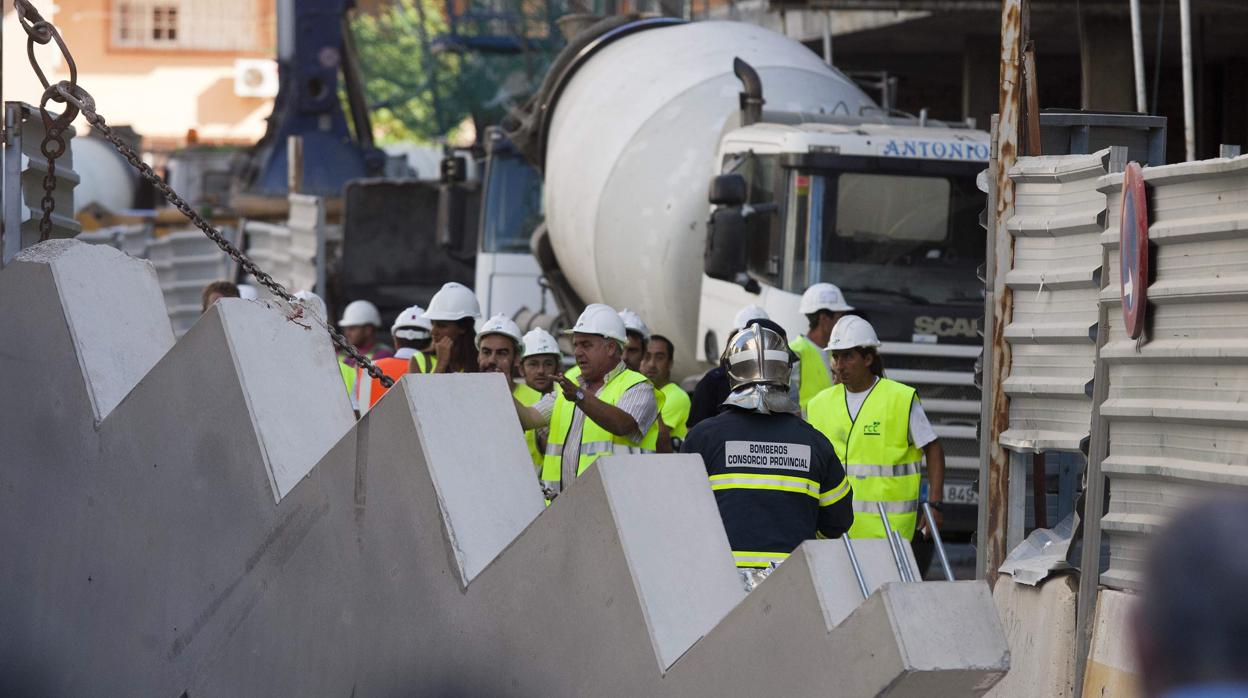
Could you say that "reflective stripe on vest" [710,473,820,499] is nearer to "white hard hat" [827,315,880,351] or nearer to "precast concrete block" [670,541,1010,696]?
"precast concrete block" [670,541,1010,696]

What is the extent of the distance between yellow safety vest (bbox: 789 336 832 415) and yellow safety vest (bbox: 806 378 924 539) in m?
1.05

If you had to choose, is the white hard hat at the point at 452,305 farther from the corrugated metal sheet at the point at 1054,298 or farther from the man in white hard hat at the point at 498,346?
the corrugated metal sheet at the point at 1054,298

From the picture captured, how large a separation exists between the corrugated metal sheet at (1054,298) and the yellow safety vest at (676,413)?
2.37 m

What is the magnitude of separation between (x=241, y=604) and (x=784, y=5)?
14.3 metres

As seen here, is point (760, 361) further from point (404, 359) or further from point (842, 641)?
point (404, 359)

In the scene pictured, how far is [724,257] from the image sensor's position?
11.1 m

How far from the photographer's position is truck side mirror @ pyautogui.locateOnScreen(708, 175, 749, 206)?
11.0 meters

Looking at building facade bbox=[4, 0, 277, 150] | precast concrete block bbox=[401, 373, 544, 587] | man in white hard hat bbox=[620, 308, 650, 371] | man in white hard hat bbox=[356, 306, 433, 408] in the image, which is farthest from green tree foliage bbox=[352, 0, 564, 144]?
precast concrete block bbox=[401, 373, 544, 587]

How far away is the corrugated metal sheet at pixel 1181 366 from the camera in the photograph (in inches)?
200

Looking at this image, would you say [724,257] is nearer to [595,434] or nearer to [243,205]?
[595,434]

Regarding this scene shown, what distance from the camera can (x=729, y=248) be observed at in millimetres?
11023

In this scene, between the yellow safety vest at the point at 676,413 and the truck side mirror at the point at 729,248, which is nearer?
the yellow safety vest at the point at 676,413

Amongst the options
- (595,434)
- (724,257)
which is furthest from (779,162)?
(595,434)

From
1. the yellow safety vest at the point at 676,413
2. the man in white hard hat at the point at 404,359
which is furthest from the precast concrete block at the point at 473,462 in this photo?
the yellow safety vest at the point at 676,413
